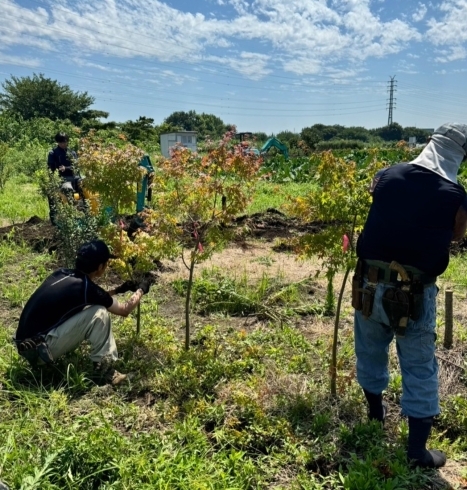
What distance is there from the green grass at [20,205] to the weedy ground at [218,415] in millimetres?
5381

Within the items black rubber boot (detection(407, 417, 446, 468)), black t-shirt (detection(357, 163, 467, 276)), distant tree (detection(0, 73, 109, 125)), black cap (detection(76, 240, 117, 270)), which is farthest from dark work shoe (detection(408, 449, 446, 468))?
distant tree (detection(0, 73, 109, 125))

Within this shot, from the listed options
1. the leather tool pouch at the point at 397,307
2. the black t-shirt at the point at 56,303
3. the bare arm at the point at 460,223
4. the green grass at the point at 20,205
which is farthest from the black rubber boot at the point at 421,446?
the green grass at the point at 20,205

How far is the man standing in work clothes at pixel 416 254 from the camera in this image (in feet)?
8.58

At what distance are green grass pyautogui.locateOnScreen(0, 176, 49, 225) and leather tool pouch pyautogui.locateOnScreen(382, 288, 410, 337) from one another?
8597 millimetres

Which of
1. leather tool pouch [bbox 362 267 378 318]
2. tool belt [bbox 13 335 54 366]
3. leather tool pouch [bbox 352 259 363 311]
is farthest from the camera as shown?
tool belt [bbox 13 335 54 366]

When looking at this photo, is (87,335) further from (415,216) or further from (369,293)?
(415,216)

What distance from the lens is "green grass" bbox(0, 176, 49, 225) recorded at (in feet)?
32.6

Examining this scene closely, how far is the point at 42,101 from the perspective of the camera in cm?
3628

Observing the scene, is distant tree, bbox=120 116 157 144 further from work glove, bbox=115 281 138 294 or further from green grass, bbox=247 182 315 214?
work glove, bbox=115 281 138 294

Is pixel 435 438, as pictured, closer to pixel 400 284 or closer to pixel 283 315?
pixel 400 284

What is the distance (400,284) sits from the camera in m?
2.73

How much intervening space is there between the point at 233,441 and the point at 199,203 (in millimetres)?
1867

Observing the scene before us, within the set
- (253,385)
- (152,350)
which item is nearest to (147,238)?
(152,350)

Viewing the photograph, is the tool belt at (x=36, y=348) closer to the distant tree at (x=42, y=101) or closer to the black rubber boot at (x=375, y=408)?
the black rubber boot at (x=375, y=408)
